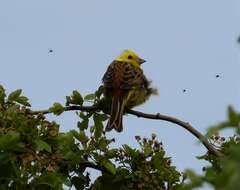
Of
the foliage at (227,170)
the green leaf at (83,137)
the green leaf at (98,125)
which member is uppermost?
the green leaf at (98,125)

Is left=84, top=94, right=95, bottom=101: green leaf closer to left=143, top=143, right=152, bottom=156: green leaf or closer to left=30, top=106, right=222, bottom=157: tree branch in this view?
left=30, top=106, right=222, bottom=157: tree branch

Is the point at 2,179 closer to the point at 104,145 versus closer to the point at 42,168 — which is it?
the point at 42,168

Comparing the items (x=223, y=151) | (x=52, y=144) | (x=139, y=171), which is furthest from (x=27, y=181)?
(x=223, y=151)

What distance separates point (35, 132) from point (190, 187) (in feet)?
9.95

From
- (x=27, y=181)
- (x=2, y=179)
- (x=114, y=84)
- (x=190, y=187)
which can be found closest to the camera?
(x=190, y=187)

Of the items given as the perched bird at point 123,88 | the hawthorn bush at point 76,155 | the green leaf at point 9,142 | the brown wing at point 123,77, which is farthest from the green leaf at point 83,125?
the brown wing at point 123,77

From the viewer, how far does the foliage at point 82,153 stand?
4.30 meters

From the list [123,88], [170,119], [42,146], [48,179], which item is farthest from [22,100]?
[123,88]

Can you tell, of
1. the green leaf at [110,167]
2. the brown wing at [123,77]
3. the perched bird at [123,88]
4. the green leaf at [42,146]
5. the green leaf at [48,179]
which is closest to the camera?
the green leaf at [48,179]

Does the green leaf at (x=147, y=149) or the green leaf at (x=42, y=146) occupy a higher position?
the green leaf at (x=147, y=149)

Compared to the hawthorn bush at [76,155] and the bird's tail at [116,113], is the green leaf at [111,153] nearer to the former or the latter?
the hawthorn bush at [76,155]

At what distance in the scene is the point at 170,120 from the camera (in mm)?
4285

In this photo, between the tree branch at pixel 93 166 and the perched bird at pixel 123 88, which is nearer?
the tree branch at pixel 93 166

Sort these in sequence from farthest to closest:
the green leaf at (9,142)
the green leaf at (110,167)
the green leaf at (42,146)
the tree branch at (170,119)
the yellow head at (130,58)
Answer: the yellow head at (130,58), the green leaf at (110,167), the green leaf at (42,146), the tree branch at (170,119), the green leaf at (9,142)
